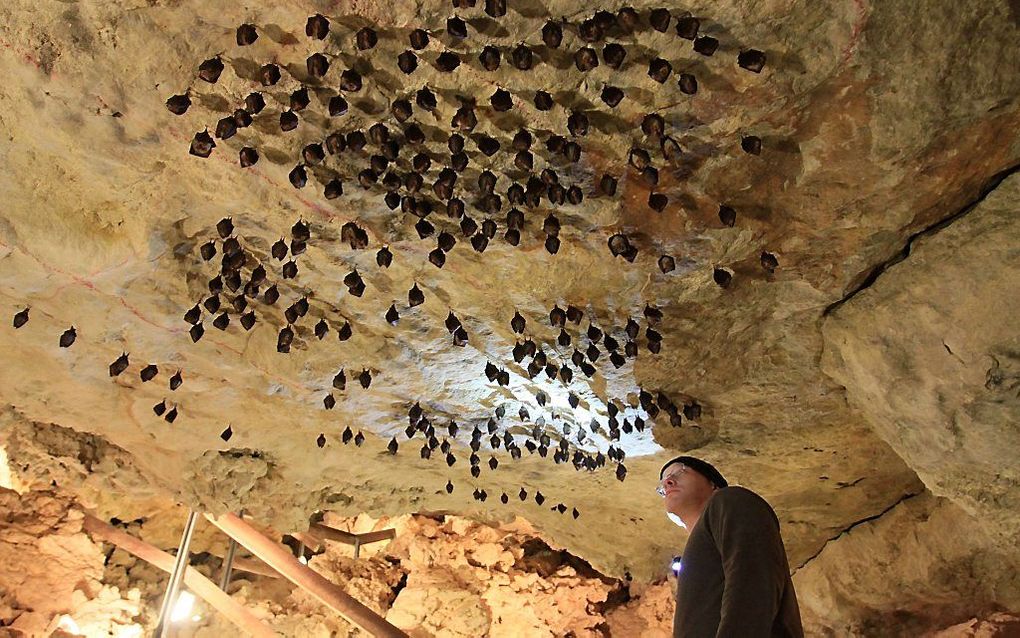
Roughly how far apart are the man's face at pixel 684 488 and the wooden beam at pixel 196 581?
724 centimetres

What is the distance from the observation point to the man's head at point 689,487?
12.1ft

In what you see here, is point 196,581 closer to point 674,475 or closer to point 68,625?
point 68,625

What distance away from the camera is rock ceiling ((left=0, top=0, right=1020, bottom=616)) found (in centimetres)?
339

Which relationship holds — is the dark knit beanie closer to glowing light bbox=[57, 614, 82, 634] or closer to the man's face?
the man's face

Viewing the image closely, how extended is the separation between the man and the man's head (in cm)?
40

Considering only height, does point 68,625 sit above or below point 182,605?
below

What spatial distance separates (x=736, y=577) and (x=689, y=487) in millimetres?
895

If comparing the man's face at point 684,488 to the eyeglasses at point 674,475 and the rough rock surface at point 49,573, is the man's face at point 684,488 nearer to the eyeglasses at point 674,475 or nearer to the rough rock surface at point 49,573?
the eyeglasses at point 674,475

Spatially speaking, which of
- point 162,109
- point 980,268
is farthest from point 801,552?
point 162,109

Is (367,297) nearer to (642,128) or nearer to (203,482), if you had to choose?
(642,128)

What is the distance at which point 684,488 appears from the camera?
12.2ft

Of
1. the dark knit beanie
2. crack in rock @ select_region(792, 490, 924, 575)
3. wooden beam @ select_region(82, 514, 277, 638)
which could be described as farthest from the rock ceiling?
wooden beam @ select_region(82, 514, 277, 638)

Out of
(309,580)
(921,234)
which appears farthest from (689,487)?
(309,580)

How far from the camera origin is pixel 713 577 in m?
3.13
